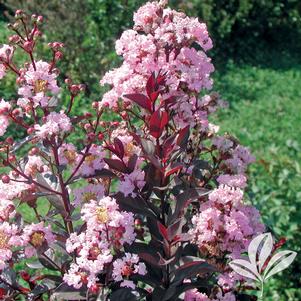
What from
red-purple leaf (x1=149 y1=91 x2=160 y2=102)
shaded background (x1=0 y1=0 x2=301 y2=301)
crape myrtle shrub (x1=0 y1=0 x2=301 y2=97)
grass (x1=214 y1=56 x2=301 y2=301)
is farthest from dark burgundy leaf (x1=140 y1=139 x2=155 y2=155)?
crape myrtle shrub (x1=0 y1=0 x2=301 y2=97)

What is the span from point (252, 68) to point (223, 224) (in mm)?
6005

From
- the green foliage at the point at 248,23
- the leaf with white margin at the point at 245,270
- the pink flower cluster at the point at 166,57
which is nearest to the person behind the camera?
the leaf with white margin at the point at 245,270

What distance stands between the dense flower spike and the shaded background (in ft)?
4.52

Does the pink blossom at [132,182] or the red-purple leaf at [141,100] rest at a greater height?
the red-purple leaf at [141,100]

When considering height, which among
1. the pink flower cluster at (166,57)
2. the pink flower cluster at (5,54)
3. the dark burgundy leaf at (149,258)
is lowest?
the dark burgundy leaf at (149,258)

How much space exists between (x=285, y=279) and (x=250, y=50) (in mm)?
5219

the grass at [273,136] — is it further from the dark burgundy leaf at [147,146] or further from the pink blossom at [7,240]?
the pink blossom at [7,240]

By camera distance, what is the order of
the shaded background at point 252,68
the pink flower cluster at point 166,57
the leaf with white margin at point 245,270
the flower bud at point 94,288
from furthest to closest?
the shaded background at point 252,68, the pink flower cluster at point 166,57, the flower bud at point 94,288, the leaf with white margin at point 245,270

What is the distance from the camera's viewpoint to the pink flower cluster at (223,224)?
1646mm

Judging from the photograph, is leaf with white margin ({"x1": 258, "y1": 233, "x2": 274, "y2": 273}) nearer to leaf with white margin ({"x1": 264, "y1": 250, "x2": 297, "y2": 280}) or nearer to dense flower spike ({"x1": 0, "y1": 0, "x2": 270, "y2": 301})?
leaf with white margin ({"x1": 264, "y1": 250, "x2": 297, "y2": 280})

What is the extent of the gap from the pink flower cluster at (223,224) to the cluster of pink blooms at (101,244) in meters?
0.21

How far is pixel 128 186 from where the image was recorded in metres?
1.62

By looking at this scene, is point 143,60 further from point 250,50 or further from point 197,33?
point 250,50

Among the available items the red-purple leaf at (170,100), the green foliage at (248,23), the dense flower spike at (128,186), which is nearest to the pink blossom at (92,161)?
the dense flower spike at (128,186)
